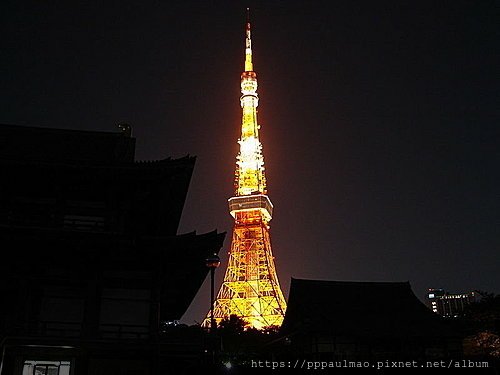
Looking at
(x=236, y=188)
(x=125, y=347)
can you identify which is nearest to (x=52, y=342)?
(x=125, y=347)

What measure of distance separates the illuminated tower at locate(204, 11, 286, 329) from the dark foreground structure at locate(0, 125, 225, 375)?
147 feet

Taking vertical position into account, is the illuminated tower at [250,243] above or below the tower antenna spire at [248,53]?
below

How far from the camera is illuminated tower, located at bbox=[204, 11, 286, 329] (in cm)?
6309

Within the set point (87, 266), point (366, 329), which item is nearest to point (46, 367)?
point (87, 266)

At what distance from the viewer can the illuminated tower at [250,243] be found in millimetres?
63094

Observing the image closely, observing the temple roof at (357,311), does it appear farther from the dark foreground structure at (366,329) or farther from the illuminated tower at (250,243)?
the illuminated tower at (250,243)

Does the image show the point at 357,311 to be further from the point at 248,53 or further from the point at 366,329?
the point at 248,53

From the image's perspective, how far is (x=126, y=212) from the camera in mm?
16859

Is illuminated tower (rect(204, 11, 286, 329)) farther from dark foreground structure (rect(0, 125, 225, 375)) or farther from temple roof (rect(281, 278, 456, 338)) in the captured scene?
dark foreground structure (rect(0, 125, 225, 375))

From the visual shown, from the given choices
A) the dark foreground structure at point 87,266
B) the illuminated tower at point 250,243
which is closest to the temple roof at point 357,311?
the dark foreground structure at point 87,266

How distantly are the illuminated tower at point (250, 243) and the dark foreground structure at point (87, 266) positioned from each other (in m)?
44.9

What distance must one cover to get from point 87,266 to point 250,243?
5416 cm

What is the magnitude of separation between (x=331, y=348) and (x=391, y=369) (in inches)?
143

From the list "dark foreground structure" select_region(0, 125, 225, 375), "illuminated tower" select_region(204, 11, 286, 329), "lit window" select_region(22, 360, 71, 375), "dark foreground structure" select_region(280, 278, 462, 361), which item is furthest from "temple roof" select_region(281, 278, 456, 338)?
"illuminated tower" select_region(204, 11, 286, 329)
